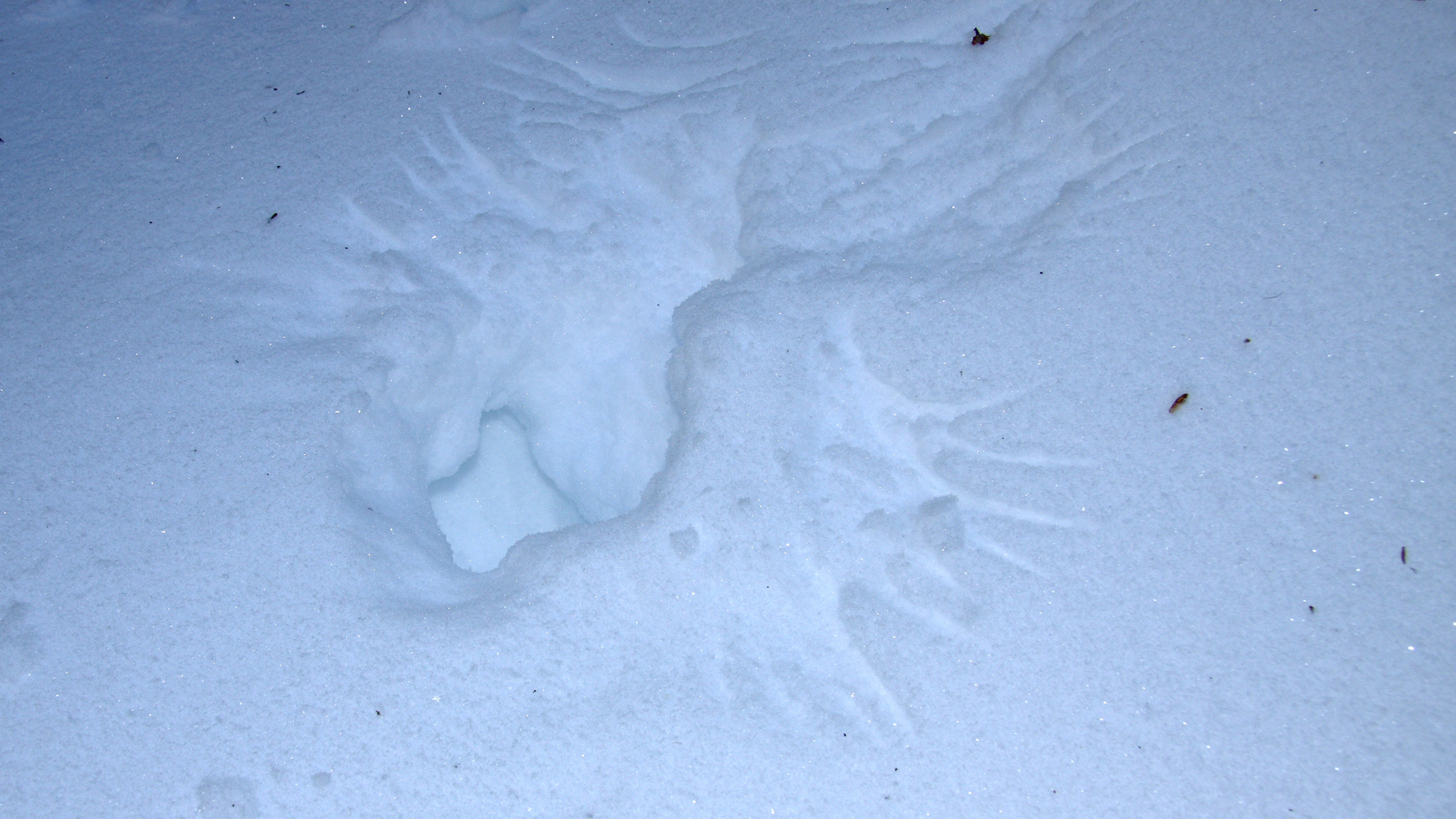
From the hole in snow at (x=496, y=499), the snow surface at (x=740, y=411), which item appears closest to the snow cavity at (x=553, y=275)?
the snow surface at (x=740, y=411)

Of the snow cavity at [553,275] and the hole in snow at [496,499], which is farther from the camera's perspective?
the hole in snow at [496,499]

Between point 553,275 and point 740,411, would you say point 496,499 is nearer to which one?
point 553,275

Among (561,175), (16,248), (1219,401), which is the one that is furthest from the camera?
(561,175)

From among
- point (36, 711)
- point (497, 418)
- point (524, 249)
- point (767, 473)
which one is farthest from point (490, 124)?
point (36, 711)

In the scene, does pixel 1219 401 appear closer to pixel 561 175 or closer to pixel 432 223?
pixel 561 175

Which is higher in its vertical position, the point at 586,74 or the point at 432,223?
the point at 586,74

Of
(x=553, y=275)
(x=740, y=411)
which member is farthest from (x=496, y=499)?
(x=740, y=411)

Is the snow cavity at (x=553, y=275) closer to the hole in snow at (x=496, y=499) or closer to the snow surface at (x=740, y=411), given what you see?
the snow surface at (x=740, y=411)
